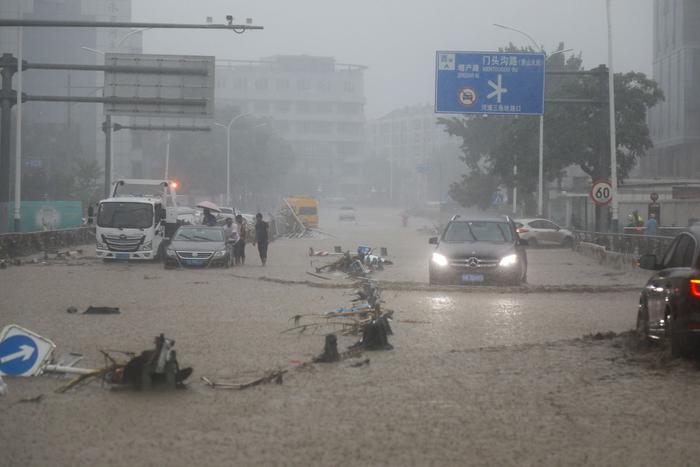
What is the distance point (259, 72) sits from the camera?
17362 cm

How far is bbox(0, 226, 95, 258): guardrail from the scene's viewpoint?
1212 inches

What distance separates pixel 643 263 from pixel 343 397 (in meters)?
4.34

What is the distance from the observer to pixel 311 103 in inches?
6944

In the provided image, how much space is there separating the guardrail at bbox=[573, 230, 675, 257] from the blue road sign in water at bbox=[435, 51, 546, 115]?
16.6ft

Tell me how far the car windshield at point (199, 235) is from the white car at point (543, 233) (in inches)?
773

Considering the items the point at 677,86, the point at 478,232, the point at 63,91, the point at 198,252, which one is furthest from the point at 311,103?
the point at 478,232

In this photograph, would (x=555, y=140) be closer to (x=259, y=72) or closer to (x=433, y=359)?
(x=433, y=359)

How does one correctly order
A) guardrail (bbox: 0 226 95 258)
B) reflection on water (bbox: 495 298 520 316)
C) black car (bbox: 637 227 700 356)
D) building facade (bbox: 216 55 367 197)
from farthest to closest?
building facade (bbox: 216 55 367 197) < guardrail (bbox: 0 226 95 258) < reflection on water (bbox: 495 298 520 316) < black car (bbox: 637 227 700 356)

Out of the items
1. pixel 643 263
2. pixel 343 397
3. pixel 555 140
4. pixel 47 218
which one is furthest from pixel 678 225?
pixel 343 397

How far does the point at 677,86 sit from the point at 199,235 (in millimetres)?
46541

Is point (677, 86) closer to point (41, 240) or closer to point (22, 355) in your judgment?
point (41, 240)

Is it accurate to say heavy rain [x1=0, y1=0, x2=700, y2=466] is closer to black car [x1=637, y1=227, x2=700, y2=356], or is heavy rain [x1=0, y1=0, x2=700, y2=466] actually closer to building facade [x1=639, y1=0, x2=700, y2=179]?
black car [x1=637, y1=227, x2=700, y2=356]

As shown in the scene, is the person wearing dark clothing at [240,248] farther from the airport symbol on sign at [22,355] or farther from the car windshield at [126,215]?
the airport symbol on sign at [22,355]

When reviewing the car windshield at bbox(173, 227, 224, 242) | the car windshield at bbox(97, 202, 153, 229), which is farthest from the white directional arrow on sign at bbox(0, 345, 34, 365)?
the car windshield at bbox(97, 202, 153, 229)
